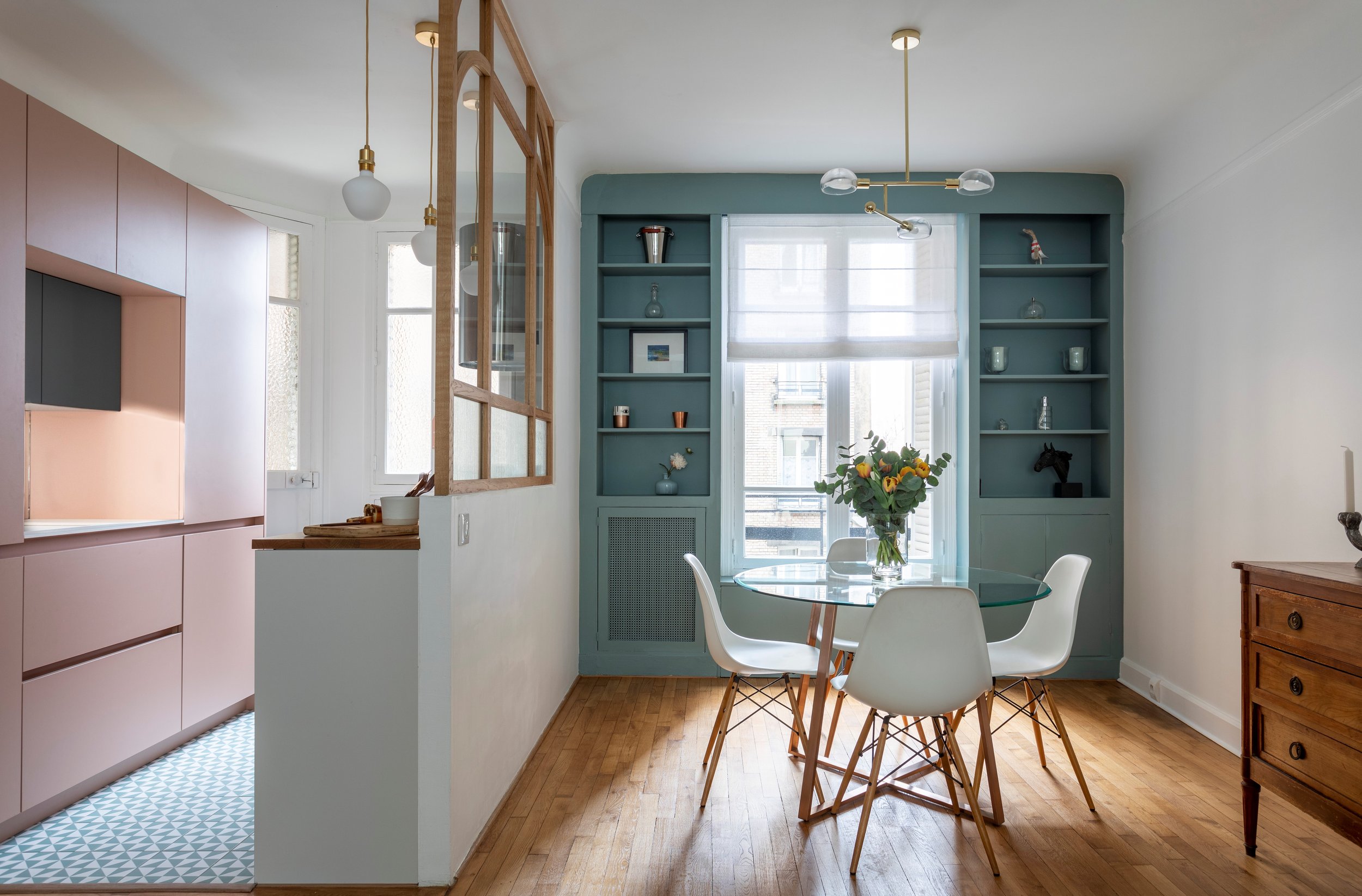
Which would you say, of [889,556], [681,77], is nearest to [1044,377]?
[889,556]

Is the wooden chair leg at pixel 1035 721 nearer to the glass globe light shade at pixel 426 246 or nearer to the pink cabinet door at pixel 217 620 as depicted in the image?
the glass globe light shade at pixel 426 246

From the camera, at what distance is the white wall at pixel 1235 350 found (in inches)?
115

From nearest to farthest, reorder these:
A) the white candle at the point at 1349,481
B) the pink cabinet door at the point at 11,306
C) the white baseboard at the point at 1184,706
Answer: the white candle at the point at 1349,481 → the pink cabinet door at the point at 11,306 → the white baseboard at the point at 1184,706

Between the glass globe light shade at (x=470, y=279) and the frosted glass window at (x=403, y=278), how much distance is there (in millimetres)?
2479

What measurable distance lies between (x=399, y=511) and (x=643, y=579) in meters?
2.43

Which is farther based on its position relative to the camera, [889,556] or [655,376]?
[655,376]

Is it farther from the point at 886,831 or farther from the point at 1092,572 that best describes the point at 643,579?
the point at 1092,572

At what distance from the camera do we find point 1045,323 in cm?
466

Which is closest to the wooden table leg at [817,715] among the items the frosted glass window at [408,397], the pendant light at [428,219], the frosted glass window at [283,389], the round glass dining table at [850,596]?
the round glass dining table at [850,596]

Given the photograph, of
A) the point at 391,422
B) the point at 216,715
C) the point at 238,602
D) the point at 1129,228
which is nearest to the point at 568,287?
the point at 391,422

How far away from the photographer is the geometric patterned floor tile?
241 cm

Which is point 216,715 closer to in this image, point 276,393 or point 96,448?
point 96,448

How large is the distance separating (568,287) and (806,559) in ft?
6.74

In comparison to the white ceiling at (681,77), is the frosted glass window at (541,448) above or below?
below
